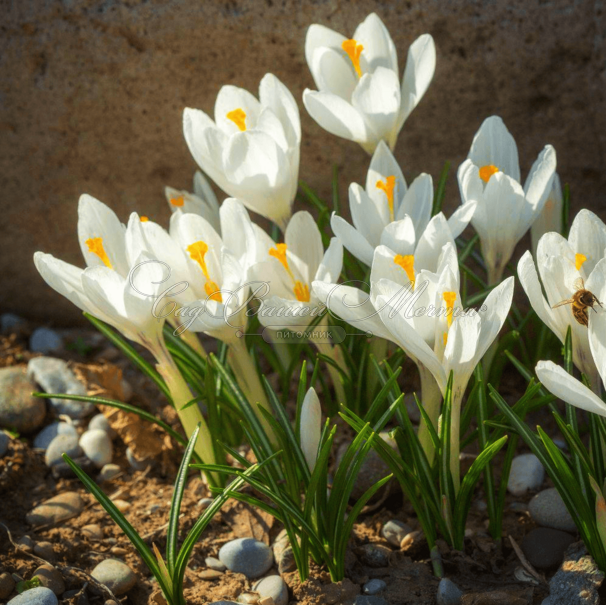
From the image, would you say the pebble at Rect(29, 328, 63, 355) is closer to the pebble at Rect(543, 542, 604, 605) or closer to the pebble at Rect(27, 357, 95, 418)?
the pebble at Rect(27, 357, 95, 418)

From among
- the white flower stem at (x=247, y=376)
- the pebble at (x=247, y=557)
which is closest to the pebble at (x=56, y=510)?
the pebble at (x=247, y=557)

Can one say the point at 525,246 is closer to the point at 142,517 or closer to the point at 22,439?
the point at 142,517

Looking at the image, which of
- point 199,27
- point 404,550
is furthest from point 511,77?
point 404,550

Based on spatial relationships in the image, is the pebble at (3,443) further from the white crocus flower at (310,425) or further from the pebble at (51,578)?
the white crocus flower at (310,425)

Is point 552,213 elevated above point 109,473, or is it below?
above

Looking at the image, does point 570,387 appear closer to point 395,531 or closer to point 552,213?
point 395,531

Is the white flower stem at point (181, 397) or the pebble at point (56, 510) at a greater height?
the white flower stem at point (181, 397)

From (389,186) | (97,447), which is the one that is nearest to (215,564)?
(97,447)
